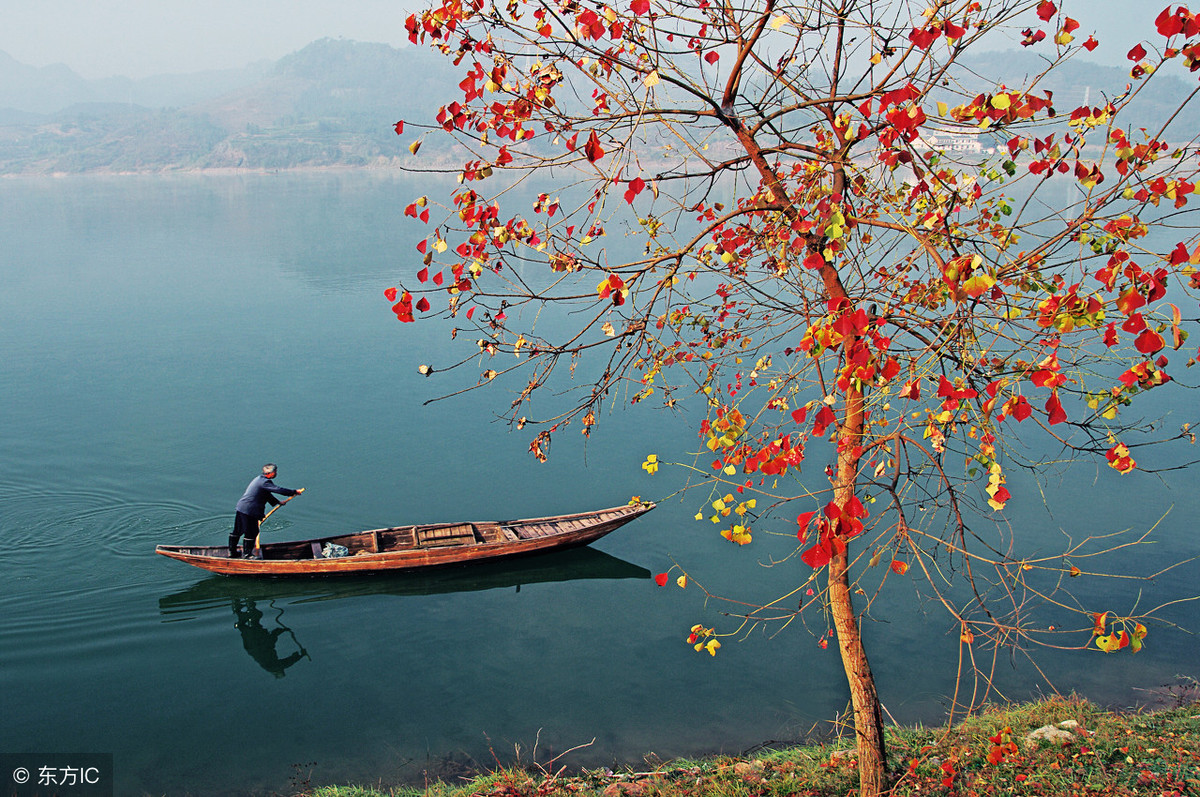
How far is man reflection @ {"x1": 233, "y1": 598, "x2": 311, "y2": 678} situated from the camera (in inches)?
444

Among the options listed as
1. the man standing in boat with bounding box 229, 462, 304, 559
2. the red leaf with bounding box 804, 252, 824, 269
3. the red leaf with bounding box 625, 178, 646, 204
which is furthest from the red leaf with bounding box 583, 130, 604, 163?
the man standing in boat with bounding box 229, 462, 304, 559

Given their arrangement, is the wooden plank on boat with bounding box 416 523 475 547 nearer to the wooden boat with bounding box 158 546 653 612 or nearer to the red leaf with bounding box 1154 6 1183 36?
the wooden boat with bounding box 158 546 653 612

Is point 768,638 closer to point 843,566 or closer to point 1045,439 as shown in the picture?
point 843,566

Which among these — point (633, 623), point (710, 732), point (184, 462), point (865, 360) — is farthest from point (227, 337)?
point (865, 360)

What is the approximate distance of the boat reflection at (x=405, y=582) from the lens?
12.7 m

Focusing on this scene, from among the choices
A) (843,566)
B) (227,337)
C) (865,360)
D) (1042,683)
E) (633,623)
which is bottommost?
(1042,683)

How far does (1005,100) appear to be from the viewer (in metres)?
4.35

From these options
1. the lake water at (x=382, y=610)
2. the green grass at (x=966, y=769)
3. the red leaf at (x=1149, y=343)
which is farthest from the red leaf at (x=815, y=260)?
the lake water at (x=382, y=610)

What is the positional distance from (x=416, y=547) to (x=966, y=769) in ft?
28.9

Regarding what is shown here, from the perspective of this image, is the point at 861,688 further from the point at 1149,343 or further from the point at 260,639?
the point at 260,639

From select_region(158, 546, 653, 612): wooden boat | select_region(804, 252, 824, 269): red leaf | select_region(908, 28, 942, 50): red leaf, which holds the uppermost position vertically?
select_region(908, 28, 942, 50): red leaf

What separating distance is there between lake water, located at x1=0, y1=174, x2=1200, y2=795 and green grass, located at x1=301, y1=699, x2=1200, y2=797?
1195mm

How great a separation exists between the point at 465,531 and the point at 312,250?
43.8 meters

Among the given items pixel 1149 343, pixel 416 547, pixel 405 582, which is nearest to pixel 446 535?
pixel 416 547
